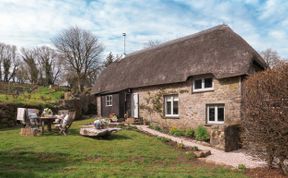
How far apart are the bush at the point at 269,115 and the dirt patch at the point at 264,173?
23 centimetres

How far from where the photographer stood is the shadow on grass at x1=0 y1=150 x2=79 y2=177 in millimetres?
7154

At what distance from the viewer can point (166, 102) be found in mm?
18922

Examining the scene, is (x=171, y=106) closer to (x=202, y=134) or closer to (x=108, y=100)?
(x=202, y=134)

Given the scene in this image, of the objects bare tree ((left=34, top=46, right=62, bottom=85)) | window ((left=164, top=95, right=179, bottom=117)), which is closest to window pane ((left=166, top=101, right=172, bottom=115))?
window ((left=164, top=95, right=179, bottom=117))

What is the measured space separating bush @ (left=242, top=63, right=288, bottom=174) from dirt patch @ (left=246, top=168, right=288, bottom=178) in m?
0.23


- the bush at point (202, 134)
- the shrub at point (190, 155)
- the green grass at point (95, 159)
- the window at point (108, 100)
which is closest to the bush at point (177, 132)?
the bush at point (202, 134)

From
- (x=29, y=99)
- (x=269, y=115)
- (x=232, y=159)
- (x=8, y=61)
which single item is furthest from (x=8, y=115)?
(x=8, y=61)

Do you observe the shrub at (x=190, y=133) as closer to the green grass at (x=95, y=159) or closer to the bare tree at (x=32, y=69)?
the green grass at (x=95, y=159)

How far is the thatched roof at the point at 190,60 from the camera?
1510cm

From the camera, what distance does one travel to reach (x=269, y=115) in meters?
7.67

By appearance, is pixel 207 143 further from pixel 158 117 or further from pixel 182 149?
pixel 158 117

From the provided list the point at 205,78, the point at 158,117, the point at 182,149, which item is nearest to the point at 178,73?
the point at 205,78

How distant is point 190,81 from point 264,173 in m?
9.43

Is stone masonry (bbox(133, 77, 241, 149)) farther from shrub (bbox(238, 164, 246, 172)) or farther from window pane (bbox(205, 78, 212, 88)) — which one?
shrub (bbox(238, 164, 246, 172))
